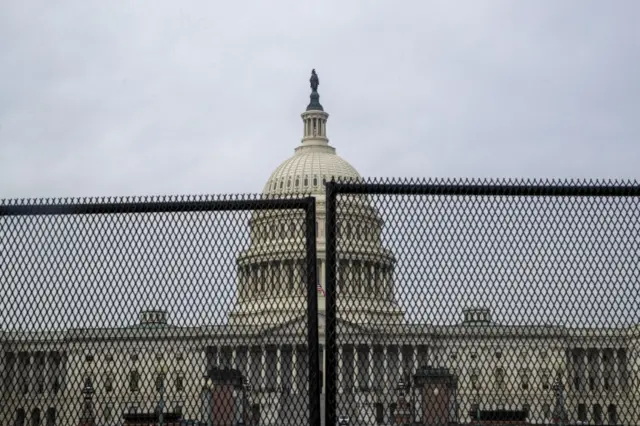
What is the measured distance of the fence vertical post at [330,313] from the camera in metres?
8.55

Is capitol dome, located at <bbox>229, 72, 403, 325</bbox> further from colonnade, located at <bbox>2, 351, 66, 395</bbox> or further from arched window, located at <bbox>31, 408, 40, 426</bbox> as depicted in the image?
arched window, located at <bbox>31, 408, 40, 426</bbox>

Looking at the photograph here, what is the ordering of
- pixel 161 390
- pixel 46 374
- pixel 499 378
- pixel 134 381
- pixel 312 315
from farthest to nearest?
1. pixel 134 381
2. pixel 499 378
3. pixel 46 374
4. pixel 161 390
5. pixel 312 315

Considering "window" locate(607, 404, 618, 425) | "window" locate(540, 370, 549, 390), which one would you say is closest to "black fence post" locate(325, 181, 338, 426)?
"window" locate(540, 370, 549, 390)

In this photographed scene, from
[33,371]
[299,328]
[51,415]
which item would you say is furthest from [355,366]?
[51,415]

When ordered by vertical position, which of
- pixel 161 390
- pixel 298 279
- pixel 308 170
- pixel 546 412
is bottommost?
pixel 546 412

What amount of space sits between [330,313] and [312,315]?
0.21m

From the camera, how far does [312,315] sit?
29.0 feet

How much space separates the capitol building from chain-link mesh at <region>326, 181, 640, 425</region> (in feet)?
0.09

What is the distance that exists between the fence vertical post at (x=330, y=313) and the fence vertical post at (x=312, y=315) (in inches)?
4.0

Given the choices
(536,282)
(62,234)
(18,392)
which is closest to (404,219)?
(536,282)

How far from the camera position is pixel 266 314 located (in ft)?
34.4

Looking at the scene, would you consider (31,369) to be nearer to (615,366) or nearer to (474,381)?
(474,381)

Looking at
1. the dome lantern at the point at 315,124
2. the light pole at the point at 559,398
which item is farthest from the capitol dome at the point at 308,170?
the light pole at the point at 559,398

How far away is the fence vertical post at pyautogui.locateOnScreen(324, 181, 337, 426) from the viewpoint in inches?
337
